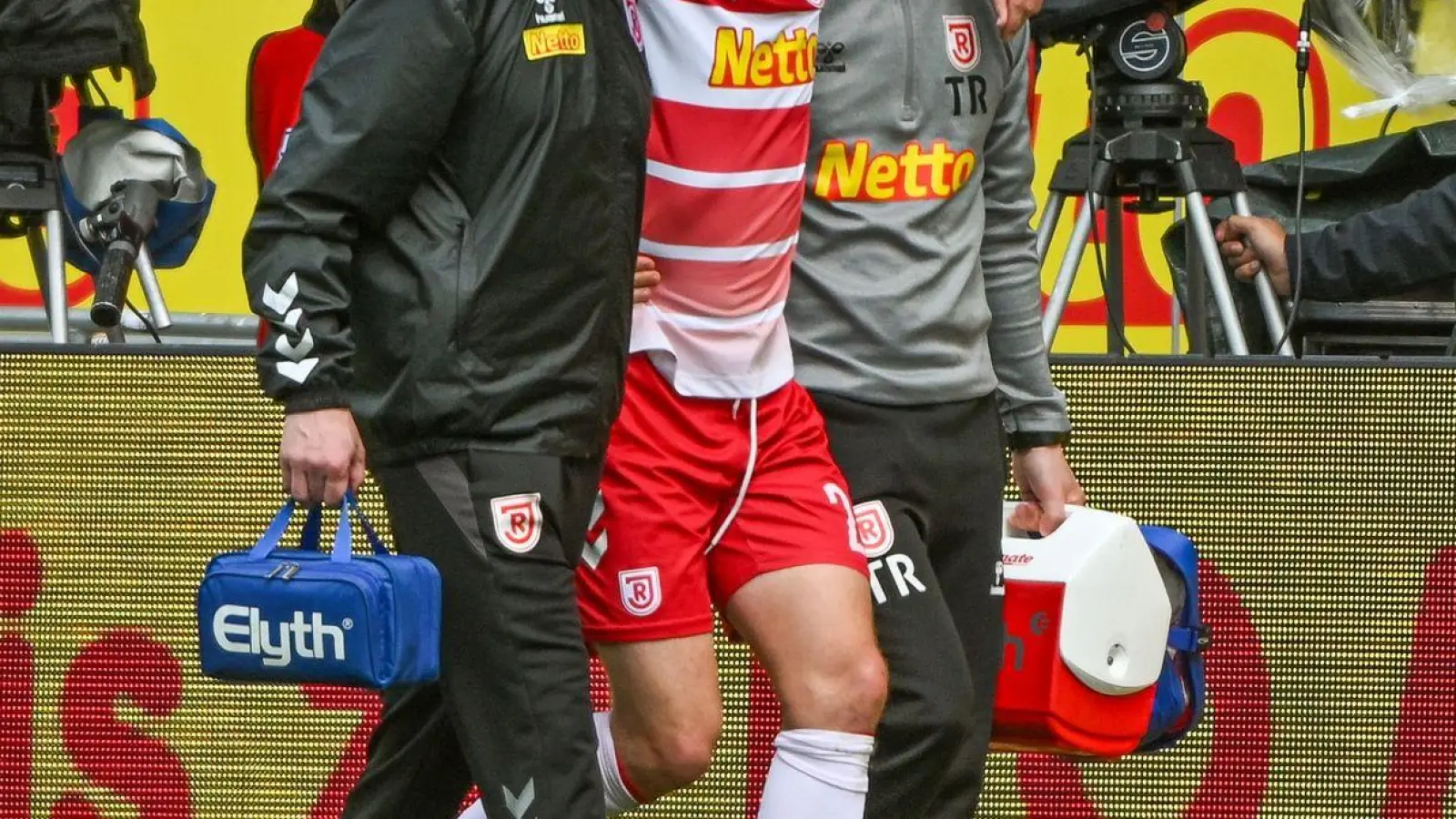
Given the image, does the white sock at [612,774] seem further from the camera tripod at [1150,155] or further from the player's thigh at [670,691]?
the camera tripod at [1150,155]

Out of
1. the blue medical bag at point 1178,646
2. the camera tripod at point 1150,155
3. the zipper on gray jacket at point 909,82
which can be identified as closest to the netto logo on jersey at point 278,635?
the zipper on gray jacket at point 909,82

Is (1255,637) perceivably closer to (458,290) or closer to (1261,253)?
(1261,253)

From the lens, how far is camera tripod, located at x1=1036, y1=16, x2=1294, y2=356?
4.61 meters

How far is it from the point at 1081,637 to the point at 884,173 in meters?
0.75

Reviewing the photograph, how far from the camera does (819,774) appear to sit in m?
3.15

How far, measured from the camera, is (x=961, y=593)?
3582 millimetres

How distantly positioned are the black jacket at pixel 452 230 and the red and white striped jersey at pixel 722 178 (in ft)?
0.71

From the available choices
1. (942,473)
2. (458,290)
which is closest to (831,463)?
(942,473)

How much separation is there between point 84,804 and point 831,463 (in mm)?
1573

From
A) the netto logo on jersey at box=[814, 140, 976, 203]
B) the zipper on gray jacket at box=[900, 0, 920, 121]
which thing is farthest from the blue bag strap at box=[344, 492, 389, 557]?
the zipper on gray jacket at box=[900, 0, 920, 121]

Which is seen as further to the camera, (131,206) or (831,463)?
(131,206)

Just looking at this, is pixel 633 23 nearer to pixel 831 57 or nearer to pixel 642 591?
pixel 831 57

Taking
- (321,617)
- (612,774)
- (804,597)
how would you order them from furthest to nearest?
1. (612,774)
2. (804,597)
3. (321,617)

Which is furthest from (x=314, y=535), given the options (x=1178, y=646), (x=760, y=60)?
(x=1178, y=646)
